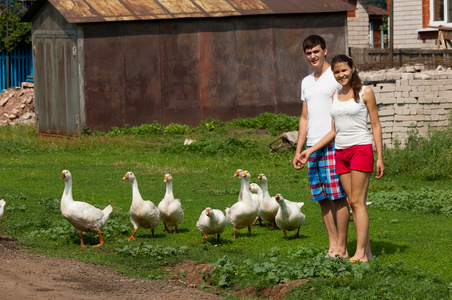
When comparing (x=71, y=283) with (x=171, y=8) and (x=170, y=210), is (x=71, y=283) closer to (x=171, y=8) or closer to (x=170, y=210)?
(x=170, y=210)

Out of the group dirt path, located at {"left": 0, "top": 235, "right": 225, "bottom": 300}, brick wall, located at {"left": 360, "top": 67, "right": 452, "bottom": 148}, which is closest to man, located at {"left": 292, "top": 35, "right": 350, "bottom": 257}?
dirt path, located at {"left": 0, "top": 235, "right": 225, "bottom": 300}

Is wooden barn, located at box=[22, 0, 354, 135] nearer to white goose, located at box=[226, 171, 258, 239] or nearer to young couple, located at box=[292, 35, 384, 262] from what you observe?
white goose, located at box=[226, 171, 258, 239]

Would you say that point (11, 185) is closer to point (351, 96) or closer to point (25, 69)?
point (351, 96)

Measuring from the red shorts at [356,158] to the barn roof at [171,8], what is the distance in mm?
15763

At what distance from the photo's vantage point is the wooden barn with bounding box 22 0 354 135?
22641 millimetres

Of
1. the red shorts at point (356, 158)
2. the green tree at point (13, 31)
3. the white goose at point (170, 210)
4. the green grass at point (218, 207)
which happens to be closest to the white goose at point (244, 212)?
the green grass at point (218, 207)

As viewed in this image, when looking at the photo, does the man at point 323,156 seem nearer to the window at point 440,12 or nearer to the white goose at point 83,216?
the white goose at point 83,216

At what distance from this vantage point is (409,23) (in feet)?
91.3

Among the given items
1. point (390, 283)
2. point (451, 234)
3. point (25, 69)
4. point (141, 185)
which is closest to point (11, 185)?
point (141, 185)

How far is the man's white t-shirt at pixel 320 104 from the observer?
26.3ft

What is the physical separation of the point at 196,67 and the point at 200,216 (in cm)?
1446

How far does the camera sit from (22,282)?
727cm

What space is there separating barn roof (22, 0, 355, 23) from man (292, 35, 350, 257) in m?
15.1

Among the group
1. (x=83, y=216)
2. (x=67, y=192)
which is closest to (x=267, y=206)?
(x=83, y=216)
